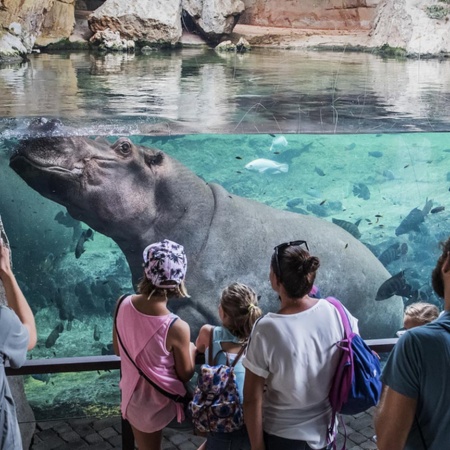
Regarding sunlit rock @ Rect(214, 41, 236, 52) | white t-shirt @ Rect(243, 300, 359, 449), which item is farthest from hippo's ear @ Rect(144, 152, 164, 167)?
white t-shirt @ Rect(243, 300, 359, 449)

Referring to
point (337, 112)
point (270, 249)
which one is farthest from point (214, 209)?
point (337, 112)

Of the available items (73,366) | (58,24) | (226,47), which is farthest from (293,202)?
(73,366)

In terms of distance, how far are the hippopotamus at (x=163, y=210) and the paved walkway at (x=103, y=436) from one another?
1.56m

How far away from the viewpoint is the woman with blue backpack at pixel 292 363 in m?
2.27

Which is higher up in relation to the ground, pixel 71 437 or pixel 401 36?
pixel 401 36

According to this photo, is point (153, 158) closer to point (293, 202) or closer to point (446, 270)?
point (293, 202)

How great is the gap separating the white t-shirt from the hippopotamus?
3.51m

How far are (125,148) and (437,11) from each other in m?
A: 3.22

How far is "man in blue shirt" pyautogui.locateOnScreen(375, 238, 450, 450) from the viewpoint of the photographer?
1678 millimetres

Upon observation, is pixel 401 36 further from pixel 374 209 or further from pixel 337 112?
pixel 374 209

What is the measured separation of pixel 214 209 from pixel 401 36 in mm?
2359

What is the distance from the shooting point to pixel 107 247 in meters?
5.96

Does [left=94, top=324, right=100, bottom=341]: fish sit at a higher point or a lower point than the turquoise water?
lower

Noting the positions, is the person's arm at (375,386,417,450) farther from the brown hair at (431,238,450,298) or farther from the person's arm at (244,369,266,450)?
the person's arm at (244,369,266,450)
